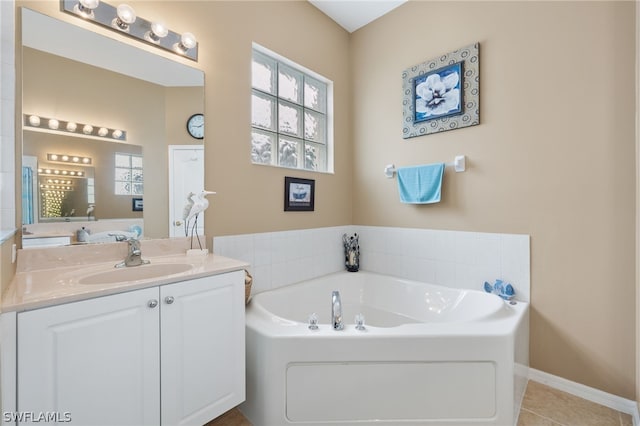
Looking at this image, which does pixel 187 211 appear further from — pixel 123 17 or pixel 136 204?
pixel 123 17

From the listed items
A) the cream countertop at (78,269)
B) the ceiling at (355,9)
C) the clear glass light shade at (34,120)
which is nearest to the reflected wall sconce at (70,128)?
the clear glass light shade at (34,120)

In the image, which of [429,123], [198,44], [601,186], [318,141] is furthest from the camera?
[318,141]

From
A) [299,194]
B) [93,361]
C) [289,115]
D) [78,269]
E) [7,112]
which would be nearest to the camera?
[93,361]

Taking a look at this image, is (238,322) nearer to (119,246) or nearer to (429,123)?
(119,246)

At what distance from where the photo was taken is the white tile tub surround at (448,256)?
2084mm

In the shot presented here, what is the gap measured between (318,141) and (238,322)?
6.51 feet

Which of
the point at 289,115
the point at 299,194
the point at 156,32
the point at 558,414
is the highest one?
the point at 156,32

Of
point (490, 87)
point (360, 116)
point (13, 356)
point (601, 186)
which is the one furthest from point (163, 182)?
point (601, 186)

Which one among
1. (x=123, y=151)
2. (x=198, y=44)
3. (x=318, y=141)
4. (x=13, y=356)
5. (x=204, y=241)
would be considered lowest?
(x=13, y=356)

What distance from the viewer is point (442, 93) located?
2.39 meters

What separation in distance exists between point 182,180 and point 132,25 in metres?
0.90

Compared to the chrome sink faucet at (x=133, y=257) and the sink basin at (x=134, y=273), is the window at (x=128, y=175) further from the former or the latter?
the sink basin at (x=134, y=273)

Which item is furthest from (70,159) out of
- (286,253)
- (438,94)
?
(438,94)

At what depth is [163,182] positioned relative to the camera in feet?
5.88
